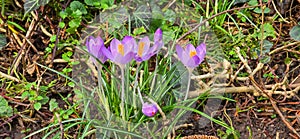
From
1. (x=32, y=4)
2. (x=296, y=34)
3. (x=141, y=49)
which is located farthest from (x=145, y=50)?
(x=296, y=34)

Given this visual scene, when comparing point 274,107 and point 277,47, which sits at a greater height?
point 277,47

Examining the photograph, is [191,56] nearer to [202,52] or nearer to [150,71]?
[202,52]

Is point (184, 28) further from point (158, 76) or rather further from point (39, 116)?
point (39, 116)

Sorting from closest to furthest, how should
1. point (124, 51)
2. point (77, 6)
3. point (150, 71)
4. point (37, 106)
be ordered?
point (124, 51), point (37, 106), point (150, 71), point (77, 6)

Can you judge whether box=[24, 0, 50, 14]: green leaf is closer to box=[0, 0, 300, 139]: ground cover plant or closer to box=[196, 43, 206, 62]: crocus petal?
box=[0, 0, 300, 139]: ground cover plant

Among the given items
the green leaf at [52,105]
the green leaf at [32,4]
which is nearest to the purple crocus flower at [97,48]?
the green leaf at [52,105]

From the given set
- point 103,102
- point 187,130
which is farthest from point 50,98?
point 187,130

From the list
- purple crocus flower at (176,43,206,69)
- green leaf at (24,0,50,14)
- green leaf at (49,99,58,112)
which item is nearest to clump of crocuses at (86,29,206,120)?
purple crocus flower at (176,43,206,69)
